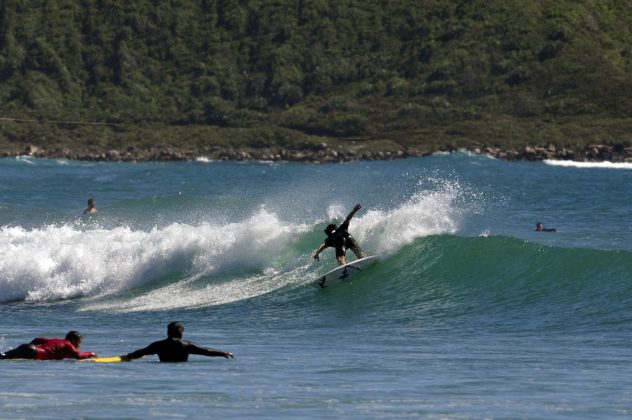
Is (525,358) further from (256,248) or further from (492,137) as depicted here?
(492,137)

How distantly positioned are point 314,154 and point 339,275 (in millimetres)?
78538

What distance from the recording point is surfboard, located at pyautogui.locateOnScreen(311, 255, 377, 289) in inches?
999

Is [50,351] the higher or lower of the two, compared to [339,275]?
lower

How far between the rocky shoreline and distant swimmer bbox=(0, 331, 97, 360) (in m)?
84.2

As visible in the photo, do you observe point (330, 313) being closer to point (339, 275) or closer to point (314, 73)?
point (339, 275)

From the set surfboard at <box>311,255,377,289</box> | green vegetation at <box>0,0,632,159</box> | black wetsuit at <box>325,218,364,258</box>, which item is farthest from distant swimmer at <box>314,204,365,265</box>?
green vegetation at <box>0,0,632,159</box>

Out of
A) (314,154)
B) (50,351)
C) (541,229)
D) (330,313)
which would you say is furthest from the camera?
(314,154)

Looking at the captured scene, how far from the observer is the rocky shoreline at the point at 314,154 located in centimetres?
10112

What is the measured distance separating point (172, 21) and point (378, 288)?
108744 mm

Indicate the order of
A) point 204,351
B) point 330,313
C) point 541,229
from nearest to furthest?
point 204,351, point 330,313, point 541,229

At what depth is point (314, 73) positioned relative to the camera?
4860 inches

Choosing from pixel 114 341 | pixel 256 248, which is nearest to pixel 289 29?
pixel 256 248

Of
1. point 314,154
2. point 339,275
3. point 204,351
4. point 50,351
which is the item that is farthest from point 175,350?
point 314,154

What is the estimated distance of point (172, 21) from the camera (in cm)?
13138
